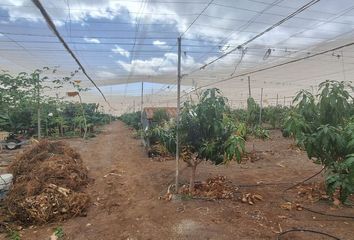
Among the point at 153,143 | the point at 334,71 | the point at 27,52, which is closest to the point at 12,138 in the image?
the point at 27,52

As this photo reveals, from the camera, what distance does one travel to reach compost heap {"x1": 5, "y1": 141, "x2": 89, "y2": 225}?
4141 mm

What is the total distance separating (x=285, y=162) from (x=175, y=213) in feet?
15.3

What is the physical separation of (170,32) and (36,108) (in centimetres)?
776

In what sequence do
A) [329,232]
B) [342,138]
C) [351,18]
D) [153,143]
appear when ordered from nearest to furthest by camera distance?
1. [329,232]
2. [342,138]
3. [351,18]
4. [153,143]

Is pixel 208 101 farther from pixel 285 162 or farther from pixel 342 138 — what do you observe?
pixel 285 162

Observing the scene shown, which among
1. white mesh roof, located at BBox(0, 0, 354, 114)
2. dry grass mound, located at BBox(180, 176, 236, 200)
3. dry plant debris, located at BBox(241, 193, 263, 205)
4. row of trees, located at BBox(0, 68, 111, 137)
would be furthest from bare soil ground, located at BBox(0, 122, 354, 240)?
row of trees, located at BBox(0, 68, 111, 137)

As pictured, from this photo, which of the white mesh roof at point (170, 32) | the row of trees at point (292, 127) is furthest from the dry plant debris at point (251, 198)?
the white mesh roof at point (170, 32)

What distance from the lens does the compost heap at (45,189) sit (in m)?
4.14

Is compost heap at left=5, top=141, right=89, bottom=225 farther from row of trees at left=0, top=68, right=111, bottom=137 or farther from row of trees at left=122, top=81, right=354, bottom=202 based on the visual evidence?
row of trees at left=0, top=68, right=111, bottom=137

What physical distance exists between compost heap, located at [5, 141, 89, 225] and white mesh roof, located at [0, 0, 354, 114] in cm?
253

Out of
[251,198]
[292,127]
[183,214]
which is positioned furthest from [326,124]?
[183,214]

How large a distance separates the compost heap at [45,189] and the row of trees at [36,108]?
11.8 feet

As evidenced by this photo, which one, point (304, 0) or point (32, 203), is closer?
point (32, 203)

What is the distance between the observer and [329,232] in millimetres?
3668
